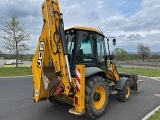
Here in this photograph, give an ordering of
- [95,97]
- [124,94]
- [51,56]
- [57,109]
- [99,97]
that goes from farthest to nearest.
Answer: [124,94], [57,109], [99,97], [95,97], [51,56]

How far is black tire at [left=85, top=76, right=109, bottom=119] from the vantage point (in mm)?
6293

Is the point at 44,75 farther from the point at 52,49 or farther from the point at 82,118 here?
the point at 82,118

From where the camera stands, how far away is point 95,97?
6.75m

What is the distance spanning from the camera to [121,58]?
203 feet

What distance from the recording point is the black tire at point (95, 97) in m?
6.29

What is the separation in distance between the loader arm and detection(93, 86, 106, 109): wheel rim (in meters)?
1.17

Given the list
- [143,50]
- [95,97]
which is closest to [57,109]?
[95,97]

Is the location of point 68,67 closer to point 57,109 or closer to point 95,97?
point 95,97

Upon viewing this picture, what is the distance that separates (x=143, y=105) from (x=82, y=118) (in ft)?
Result: 9.39

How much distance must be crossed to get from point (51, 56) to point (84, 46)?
1.28 m

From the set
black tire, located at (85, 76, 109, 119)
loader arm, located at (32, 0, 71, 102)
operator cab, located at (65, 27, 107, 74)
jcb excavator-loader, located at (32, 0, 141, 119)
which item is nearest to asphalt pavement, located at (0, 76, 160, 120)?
black tire, located at (85, 76, 109, 119)

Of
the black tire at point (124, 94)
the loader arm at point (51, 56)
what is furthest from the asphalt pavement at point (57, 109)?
the loader arm at point (51, 56)

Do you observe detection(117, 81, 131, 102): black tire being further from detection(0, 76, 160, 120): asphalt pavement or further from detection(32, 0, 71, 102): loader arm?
detection(32, 0, 71, 102): loader arm

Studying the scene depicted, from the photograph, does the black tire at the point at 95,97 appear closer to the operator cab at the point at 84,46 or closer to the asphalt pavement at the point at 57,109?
the asphalt pavement at the point at 57,109
